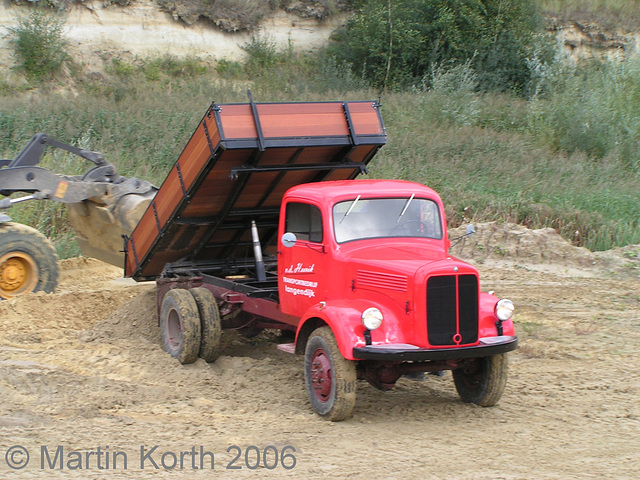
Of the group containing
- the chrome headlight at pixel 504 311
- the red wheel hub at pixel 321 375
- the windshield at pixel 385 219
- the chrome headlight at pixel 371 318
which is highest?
the windshield at pixel 385 219

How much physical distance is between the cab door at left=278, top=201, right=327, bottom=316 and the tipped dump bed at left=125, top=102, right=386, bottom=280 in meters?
0.74

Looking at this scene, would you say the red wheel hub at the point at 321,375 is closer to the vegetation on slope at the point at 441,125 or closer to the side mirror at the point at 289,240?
the side mirror at the point at 289,240

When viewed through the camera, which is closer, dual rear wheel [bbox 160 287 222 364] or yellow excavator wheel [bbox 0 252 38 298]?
dual rear wheel [bbox 160 287 222 364]

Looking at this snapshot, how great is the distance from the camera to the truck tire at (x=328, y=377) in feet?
19.6

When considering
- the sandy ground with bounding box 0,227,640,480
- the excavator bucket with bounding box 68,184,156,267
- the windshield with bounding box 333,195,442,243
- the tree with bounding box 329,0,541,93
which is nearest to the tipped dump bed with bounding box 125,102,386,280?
the windshield with bounding box 333,195,442,243

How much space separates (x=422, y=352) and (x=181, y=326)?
3030 millimetres

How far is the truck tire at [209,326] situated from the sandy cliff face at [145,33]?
17.7 meters

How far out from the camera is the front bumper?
18.8ft

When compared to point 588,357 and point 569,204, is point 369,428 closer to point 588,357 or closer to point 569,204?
point 588,357

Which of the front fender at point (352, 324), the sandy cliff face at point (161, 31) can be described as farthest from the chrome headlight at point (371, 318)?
the sandy cliff face at point (161, 31)

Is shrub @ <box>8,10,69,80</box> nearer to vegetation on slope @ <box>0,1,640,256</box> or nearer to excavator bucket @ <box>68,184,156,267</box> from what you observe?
vegetation on slope @ <box>0,1,640,256</box>

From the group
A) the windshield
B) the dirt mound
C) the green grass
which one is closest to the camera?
the windshield

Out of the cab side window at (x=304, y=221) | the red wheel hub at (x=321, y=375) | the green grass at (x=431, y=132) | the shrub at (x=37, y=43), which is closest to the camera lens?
the red wheel hub at (x=321, y=375)

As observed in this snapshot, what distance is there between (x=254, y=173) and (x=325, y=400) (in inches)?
105
